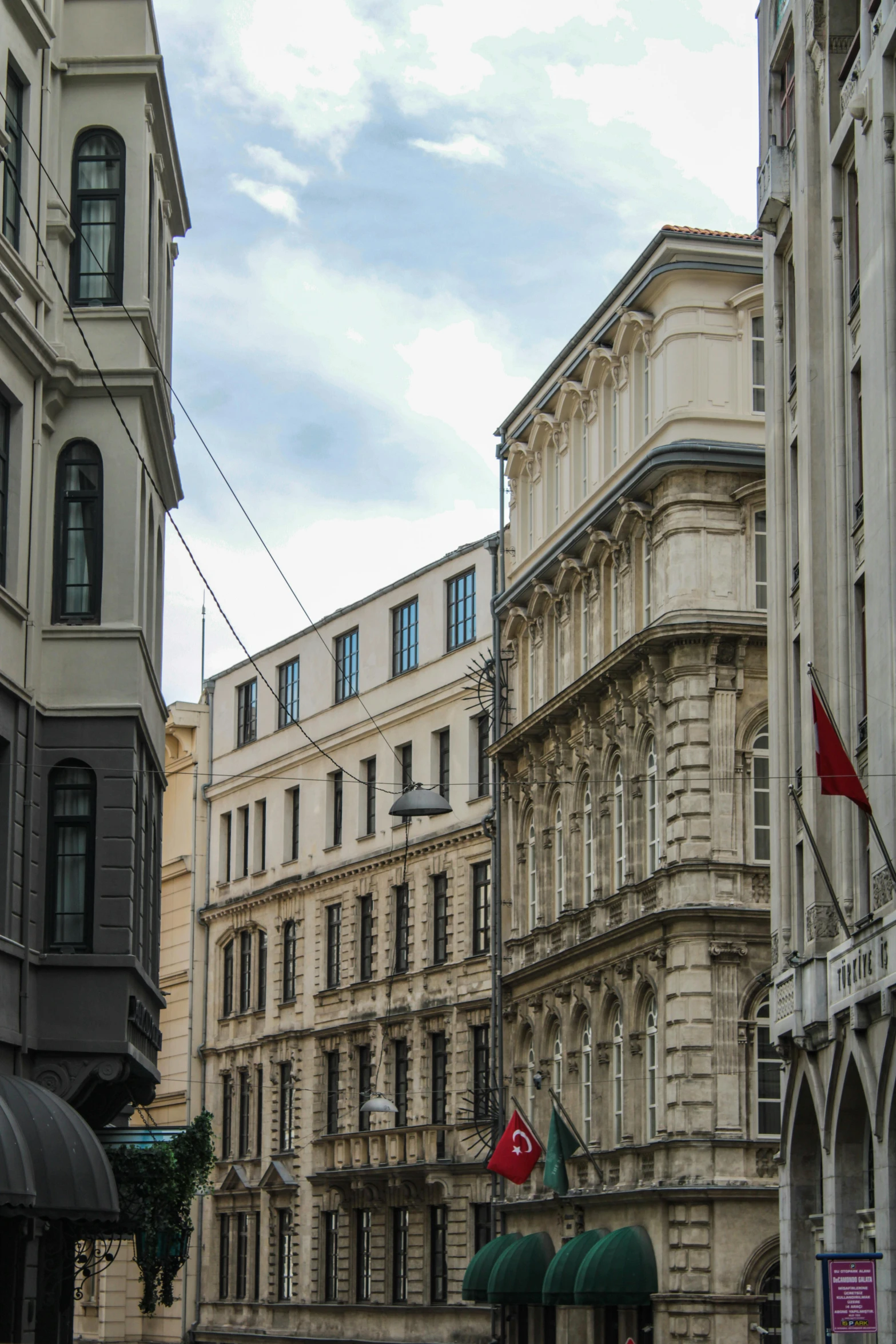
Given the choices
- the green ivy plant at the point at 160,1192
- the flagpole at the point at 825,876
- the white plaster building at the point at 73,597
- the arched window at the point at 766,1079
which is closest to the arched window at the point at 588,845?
the arched window at the point at 766,1079

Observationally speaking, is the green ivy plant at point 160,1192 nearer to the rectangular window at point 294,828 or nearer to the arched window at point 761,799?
the arched window at point 761,799

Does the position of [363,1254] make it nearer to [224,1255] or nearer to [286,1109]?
[286,1109]

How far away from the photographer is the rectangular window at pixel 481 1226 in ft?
184

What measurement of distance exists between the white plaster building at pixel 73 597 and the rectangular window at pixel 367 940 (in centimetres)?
3374

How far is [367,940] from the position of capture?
214ft

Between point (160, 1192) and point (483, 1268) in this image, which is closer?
point (160, 1192)

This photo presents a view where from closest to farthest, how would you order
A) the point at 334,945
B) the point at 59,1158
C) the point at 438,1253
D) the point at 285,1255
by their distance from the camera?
1. the point at 59,1158
2. the point at 438,1253
3. the point at 285,1255
4. the point at 334,945

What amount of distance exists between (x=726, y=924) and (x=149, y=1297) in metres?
17.2

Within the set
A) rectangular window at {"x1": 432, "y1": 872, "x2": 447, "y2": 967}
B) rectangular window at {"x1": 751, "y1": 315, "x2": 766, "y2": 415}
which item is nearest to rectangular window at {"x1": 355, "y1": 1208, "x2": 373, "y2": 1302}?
rectangular window at {"x1": 432, "y1": 872, "x2": 447, "y2": 967}

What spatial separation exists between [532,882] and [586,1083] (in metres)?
6.41

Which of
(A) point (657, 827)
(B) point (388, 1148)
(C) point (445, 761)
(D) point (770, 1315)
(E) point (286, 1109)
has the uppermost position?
(C) point (445, 761)

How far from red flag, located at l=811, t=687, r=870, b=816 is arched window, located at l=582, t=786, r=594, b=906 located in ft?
71.7

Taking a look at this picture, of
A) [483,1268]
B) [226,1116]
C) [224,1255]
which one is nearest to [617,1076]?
[483,1268]

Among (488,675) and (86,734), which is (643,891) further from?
(86,734)
